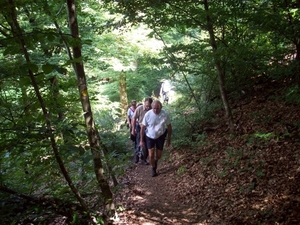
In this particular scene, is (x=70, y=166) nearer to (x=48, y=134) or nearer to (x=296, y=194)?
(x=48, y=134)

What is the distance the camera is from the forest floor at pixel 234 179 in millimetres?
4270

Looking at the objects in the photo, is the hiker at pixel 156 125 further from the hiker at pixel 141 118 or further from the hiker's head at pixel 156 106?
the hiker at pixel 141 118

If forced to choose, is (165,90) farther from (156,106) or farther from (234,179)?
(234,179)

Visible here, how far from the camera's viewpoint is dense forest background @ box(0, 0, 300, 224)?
2.72 metres

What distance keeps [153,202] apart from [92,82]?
7.60 metres

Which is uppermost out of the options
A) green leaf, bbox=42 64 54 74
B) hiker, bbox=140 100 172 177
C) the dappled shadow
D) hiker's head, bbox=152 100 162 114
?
green leaf, bbox=42 64 54 74

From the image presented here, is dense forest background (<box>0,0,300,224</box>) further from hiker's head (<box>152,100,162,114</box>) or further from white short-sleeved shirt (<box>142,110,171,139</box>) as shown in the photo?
hiker's head (<box>152,100,162,114</box>)

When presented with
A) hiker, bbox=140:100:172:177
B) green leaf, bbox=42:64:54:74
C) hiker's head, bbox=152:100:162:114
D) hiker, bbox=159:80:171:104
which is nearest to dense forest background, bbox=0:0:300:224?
green leaf, bbox=42:64:54:74

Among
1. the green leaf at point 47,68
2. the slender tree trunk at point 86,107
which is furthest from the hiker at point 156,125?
the green leaf at point 47,68

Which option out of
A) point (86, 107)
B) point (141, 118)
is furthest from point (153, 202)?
point (141, 118)

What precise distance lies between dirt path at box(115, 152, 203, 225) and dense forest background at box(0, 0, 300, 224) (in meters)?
0.58

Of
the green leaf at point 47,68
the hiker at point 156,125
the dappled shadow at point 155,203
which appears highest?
the green leaf at point 47,68

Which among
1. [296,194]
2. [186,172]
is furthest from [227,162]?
[296,194]

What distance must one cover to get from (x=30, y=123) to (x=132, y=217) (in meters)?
2.76
